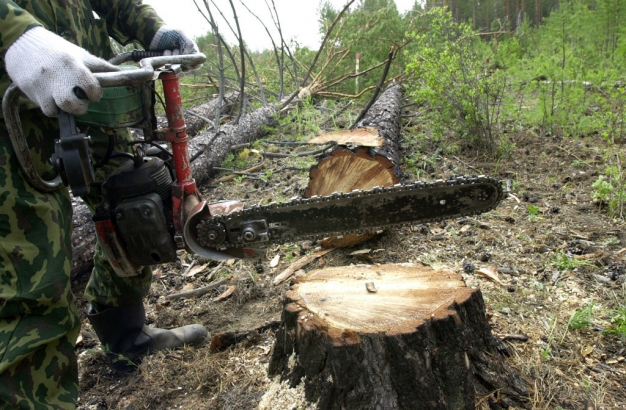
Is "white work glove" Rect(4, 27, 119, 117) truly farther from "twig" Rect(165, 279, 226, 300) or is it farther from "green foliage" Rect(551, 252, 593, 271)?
"green foliage" Rect(551, 252, 593, 271)

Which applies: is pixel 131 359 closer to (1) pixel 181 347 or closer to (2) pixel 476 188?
(1) pixel 181 347

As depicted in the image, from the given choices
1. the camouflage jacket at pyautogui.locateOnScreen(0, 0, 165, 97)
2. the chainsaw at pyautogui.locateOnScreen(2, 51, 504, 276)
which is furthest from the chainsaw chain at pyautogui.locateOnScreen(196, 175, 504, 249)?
the camouflage jacket at pyautogui.locateOnScreen(0, 0, 165, 97)

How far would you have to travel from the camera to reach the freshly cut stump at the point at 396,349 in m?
1.57

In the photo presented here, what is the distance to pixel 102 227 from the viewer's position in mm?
1883

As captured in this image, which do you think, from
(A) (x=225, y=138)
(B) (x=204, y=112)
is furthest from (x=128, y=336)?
(B) (x=204, y=112)

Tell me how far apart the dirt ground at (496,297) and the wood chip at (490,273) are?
27mm

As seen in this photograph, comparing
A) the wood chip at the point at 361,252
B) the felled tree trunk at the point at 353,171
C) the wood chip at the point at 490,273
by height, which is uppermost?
the felled tree trunk at the point at 353,171

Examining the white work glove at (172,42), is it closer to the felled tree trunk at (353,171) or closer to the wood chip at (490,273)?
the felled tree trunk at (353,171)

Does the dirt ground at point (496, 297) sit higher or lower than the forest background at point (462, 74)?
lower

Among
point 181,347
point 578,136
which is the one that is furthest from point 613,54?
point 181,347

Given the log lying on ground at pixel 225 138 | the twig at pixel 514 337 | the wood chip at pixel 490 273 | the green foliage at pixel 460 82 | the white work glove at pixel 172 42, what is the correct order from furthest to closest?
the log lying on ground at pixel 225 138
the green foliage at pixel 460 82
the wood chip at pixel 490 273
the white work glove at pixel 172 42
the twig at pixel 514 337

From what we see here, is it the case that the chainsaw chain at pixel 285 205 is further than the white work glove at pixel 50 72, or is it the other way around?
the chainsaw chain at pixel 285 205

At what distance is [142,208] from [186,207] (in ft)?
0.61

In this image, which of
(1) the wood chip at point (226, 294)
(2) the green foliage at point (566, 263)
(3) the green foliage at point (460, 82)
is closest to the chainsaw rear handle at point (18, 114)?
(1) the wood chip at point (226, 294)
